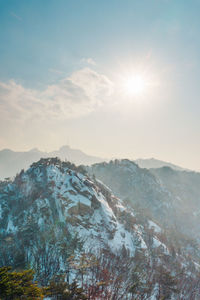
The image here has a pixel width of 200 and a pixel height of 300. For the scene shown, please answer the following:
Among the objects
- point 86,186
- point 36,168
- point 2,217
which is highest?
point 36,168

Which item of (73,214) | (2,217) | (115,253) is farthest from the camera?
(2,217)

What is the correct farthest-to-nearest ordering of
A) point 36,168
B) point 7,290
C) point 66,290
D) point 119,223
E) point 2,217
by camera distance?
point 36,168 < point 119,223 < point 2,217 < point 66,290 < point 7,290

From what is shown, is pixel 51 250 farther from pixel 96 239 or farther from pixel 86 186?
pixel 86 186

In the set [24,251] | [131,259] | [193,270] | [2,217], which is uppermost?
[2,217]

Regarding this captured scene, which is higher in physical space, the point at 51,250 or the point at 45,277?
the point at 51,250

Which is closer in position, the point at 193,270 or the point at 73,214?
the point at 73,214

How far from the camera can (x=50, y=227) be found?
2200 inches

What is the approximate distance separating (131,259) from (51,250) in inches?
1067

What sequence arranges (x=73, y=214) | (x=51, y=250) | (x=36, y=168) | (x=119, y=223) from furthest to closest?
(x=36, y=168), (x=119, y=223), (x=73, y=214), (x=51, y=250)

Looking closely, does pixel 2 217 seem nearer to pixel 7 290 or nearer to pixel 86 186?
pixel 86 186

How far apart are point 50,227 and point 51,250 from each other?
1103 cm

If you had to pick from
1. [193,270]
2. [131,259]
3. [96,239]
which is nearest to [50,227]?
[96,239]

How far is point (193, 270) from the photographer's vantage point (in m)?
78.0

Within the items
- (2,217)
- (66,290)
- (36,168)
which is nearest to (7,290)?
(66,290)
